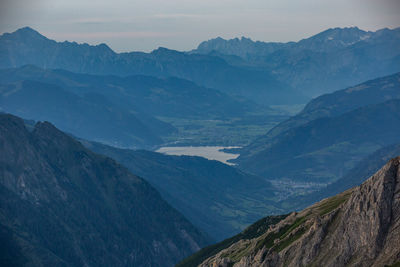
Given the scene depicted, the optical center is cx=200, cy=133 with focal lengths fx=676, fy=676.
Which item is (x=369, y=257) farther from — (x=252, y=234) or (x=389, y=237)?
(x=252, y=234)

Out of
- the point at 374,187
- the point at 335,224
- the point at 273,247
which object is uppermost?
the point at 374,187

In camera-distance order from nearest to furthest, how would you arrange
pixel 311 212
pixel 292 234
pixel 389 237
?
pixel 389 237 → pixel 292 234 → pixel 311 212

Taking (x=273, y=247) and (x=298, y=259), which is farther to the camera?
(x=273, y=247)

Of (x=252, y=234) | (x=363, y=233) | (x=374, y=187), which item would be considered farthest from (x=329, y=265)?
(x=252, y=234)

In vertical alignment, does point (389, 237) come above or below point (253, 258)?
above

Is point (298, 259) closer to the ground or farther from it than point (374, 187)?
closer to the ground

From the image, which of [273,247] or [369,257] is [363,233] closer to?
[369,257]

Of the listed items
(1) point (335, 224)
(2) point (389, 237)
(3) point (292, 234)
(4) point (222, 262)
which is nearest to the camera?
(2) point (389, 237)

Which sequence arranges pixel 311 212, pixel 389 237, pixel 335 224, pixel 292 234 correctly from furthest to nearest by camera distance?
pixel 311 212 < pixel 292 234 < pixel 335 224 < pixel 389 237

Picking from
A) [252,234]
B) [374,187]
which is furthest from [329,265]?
[252,234]
